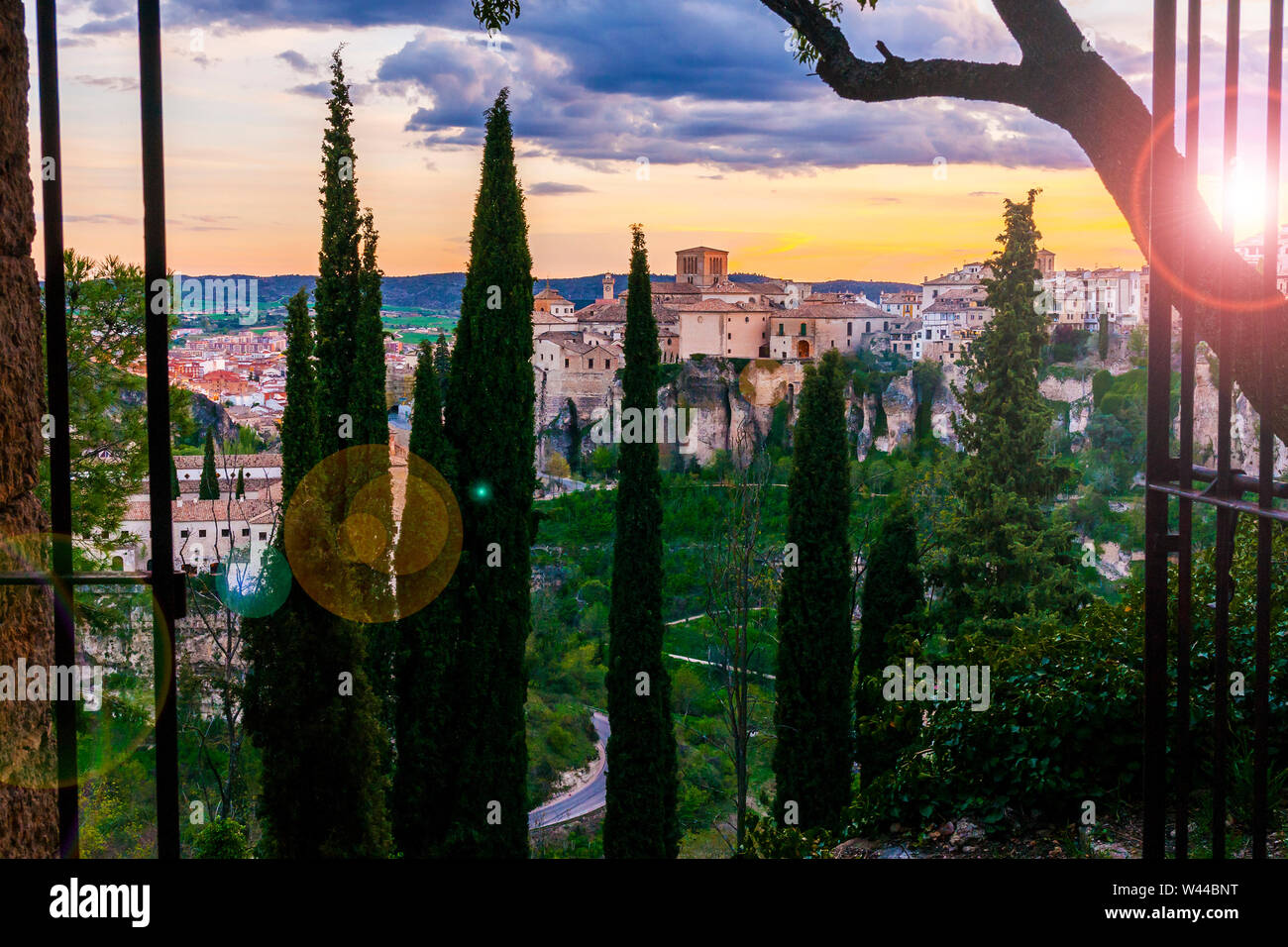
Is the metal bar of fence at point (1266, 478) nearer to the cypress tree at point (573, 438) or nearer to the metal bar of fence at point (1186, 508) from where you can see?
the metal bar of fence at point (1186, 508)

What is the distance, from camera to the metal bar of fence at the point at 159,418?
1.73 meters

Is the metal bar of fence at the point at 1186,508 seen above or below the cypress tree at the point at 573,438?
above

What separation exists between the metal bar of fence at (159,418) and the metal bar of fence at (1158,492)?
184cm

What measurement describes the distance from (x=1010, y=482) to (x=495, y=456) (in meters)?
7.15

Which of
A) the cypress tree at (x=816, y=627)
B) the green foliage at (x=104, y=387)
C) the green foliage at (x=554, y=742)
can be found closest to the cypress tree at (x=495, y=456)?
the cypress tree at (x=816, y=627)

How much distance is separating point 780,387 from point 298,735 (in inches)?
1447

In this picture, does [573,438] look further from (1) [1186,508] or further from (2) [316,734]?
(1) [1186,508]

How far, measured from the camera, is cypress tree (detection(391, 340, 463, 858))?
11.5 m

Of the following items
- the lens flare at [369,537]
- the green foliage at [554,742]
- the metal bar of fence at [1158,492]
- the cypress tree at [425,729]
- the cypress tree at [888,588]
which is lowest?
the green foliage at [554,742]

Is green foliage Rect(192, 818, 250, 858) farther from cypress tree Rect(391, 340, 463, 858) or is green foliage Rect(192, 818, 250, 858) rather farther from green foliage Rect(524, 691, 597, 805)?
green foliage Rect(524, 691, 597, 805)

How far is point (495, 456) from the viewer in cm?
1255

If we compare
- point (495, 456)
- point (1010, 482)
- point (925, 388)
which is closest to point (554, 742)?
point (495, 456)

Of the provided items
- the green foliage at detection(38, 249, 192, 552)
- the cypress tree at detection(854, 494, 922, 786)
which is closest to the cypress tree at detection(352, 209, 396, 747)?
the green foliage at detection(38, 249, 192, 552)
